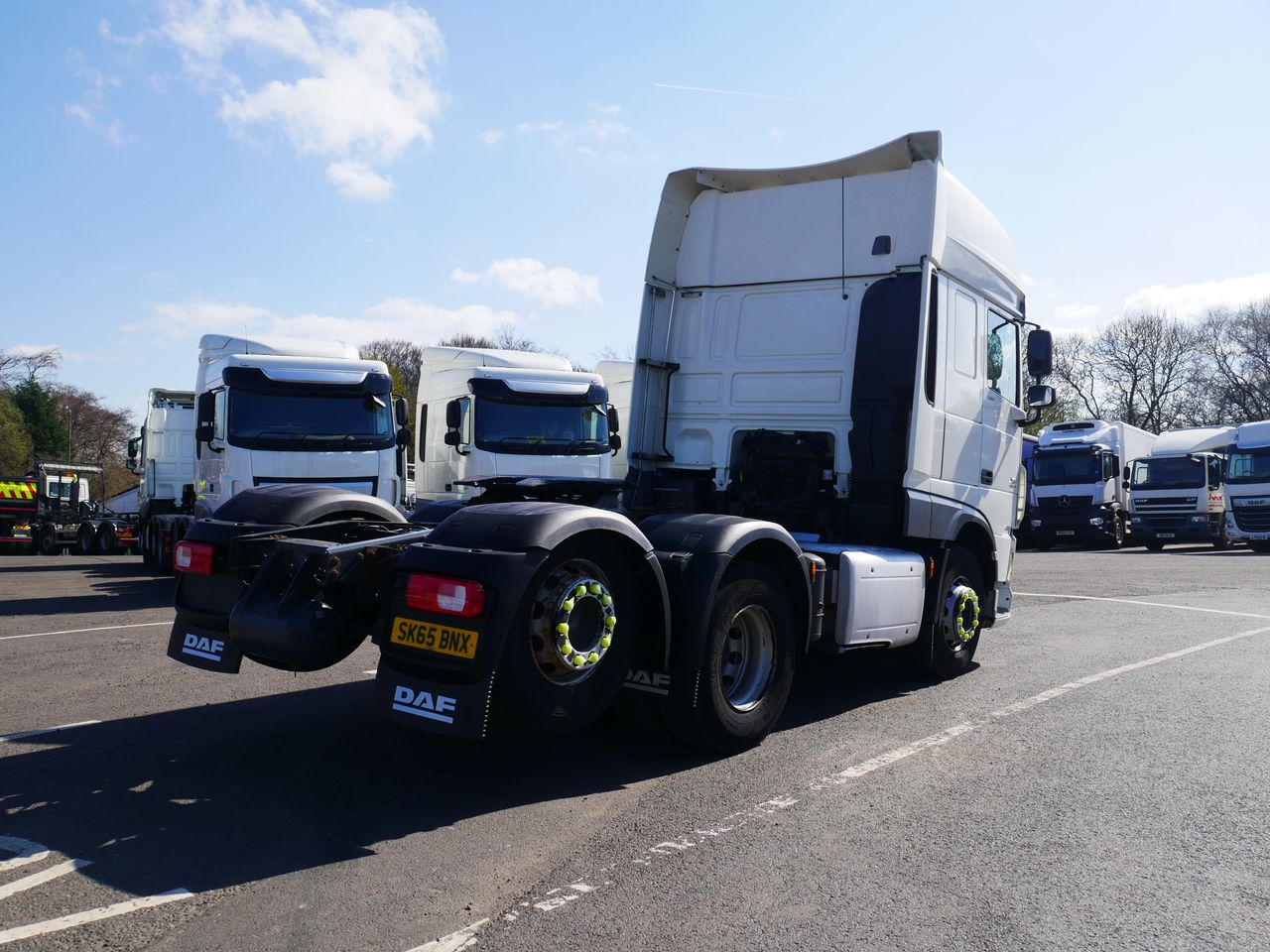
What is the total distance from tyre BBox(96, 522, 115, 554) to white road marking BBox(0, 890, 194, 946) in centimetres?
2675

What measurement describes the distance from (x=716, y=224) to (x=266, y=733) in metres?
4.71

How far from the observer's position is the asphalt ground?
3.27 meters

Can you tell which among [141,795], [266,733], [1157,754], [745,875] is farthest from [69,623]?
[1157,754]

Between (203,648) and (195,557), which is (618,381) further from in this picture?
(203,648)

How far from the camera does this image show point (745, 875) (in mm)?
3664

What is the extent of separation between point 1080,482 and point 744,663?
25849 millimetres

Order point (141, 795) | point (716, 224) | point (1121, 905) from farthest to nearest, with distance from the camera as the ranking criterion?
point (716, 224)
point (141, 795)
point (1121, 905)

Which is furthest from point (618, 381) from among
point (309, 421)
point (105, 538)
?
point (105, 538)

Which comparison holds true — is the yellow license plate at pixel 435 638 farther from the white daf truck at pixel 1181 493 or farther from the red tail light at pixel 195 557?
the white daf truck at pixel 1181 493

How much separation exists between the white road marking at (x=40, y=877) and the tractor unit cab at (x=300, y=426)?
30.8 feet

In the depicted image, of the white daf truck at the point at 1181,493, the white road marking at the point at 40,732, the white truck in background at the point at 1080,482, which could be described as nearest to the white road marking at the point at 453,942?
the white road marking at the point at 40,732

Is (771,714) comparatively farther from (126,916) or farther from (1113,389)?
(1113,389)

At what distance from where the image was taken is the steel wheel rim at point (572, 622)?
4.40 meters

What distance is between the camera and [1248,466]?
2692 cm
